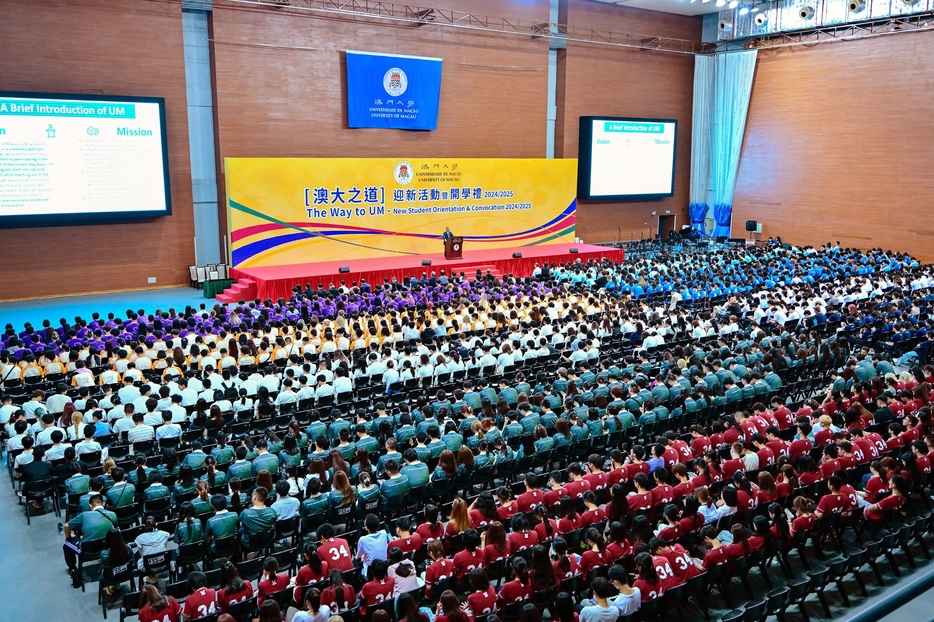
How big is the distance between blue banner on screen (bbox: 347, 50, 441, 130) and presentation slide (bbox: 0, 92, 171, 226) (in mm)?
6448

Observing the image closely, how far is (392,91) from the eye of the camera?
83.0 feet

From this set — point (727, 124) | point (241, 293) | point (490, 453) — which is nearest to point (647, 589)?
point (490, 453)

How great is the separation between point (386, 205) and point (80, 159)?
369 inches

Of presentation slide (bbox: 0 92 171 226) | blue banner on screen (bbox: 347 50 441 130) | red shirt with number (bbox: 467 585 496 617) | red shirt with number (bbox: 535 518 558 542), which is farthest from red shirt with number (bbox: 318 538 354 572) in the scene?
blue banner on screen (bbox: 347 50 441 130)

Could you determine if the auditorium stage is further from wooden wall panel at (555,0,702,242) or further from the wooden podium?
wooden wall panel at (555,0,702,242)

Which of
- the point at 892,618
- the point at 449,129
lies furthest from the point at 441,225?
the point at 892,618

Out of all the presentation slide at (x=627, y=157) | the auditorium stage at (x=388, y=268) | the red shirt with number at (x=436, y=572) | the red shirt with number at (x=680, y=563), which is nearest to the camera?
the red shirt with number at (x=436, y=572)

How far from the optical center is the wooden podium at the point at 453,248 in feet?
81.5

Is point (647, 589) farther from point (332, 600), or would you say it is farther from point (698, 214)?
point (698, 214)

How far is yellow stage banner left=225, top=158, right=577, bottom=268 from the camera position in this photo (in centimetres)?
2262

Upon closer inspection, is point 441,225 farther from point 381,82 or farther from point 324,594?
point 324,594

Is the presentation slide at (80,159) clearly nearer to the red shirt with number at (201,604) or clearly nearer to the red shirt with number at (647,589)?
the red shirt with number at (201,604)

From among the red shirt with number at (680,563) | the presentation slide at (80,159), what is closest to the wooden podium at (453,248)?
the presentation slide at (80,159)

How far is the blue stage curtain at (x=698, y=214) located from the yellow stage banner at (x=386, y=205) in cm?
774
